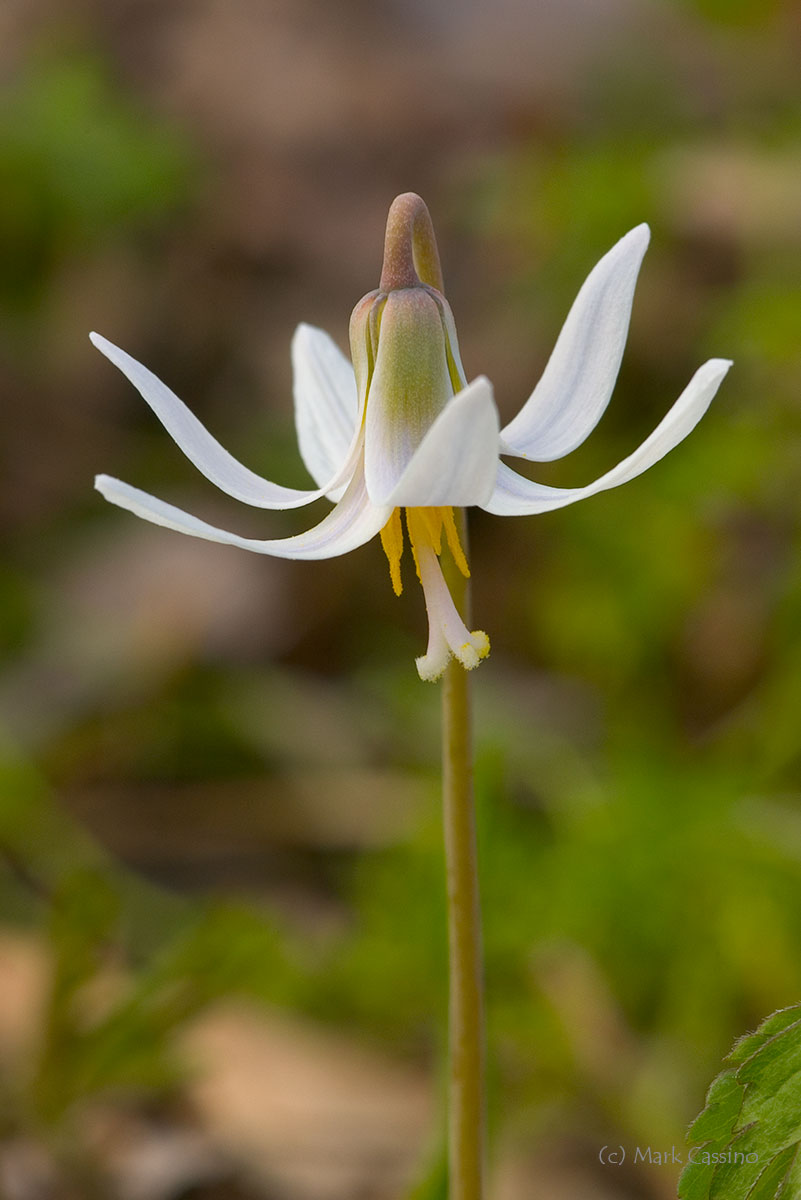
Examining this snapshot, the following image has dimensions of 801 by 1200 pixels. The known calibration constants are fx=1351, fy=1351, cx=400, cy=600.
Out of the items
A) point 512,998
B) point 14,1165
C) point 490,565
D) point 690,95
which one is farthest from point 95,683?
point 690,95

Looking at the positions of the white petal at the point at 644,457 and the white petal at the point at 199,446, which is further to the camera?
the white petal at the point at 199,446

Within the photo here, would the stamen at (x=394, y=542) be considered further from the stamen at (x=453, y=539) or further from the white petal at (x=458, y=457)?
the white petal at (x=458, y=457)

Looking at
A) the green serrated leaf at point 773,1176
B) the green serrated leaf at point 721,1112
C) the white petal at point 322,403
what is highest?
the white petal at point 322,403

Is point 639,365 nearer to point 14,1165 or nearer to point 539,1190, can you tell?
point 539,1190

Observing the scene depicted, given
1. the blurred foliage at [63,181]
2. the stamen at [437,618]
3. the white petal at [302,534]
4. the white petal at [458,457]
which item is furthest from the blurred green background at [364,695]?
the white petal at [458,457]

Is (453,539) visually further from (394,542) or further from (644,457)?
(644,457)

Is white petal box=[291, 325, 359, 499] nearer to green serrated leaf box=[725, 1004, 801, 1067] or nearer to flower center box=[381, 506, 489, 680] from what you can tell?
flower center box=[381, 506, 489, 680]
